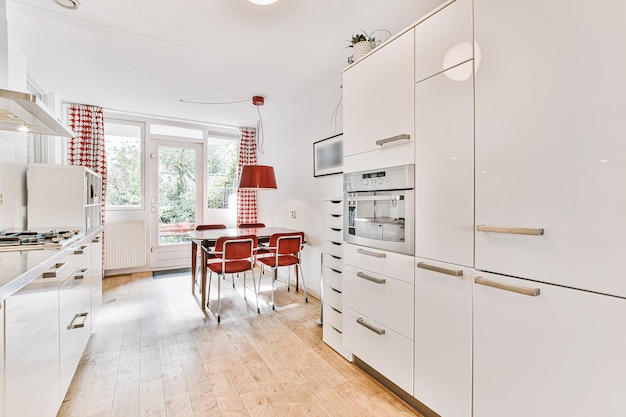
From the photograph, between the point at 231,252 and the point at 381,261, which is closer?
A: the point at 381,261

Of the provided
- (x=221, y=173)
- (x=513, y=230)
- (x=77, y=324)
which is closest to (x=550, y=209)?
(x=513, y=230)

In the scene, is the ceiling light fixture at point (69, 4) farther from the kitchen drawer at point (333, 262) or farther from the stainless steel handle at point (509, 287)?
the stainless steel handle at point (509, 287)

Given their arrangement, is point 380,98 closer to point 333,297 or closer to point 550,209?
point 550,209

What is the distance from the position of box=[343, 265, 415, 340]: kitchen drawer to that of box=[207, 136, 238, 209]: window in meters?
3.83

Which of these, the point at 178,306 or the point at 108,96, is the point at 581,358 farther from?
the point at 108,96

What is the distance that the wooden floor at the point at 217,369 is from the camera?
170 centimetres

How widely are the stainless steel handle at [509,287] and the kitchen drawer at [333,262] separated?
4.02ft

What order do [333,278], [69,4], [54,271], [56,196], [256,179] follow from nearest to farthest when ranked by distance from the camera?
[54,271], [69,4], [333,278], [56,196], [256,179]

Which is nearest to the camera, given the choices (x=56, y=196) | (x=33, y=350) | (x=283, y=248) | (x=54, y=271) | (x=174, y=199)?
(x=33, y=350)

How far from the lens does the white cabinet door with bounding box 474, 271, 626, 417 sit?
96 centimetres

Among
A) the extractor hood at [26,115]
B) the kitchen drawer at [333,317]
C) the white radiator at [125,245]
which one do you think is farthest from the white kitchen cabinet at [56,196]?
the kitchen drawer at [333,317]

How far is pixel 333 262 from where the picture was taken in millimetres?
2477

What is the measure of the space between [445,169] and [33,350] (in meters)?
2.00

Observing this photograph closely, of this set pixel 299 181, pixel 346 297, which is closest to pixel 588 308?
pixel 346 297
